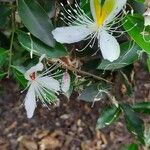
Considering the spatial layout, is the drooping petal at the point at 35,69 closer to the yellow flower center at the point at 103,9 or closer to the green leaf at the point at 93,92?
the yellow flower center at the point at 103,9

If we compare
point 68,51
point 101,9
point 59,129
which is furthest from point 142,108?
point 59,129

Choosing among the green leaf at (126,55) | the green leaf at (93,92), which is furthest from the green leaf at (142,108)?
the green leaf at (126,55)

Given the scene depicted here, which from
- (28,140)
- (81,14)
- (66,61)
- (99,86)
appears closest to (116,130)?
(28,140)

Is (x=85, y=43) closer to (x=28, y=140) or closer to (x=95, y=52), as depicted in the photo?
(x=95, y=52)

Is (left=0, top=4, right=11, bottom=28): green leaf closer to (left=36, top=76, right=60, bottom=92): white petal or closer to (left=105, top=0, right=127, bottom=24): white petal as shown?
(left=36, top=76, right=60, bottom=92): white petal

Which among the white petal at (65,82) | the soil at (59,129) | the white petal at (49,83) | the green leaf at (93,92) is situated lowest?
the soil at (59,129)

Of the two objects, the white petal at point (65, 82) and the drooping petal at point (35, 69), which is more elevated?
the drooping petal at point (35, 69)

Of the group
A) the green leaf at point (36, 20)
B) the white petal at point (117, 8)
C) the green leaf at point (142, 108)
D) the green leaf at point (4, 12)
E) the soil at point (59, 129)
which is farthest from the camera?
the soil at point (59, 129)

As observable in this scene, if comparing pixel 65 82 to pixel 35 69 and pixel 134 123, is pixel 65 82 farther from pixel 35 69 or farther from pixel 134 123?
pixel 134 123
